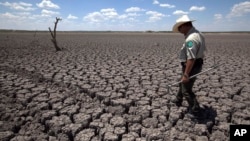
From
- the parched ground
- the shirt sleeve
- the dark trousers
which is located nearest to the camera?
the shirt sleeve

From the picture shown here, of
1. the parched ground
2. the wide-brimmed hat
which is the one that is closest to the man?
the wide-brimmed hat

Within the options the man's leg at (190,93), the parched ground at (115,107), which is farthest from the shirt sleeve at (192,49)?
the parched ground at (115,107)

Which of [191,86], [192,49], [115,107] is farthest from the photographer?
[115,107]

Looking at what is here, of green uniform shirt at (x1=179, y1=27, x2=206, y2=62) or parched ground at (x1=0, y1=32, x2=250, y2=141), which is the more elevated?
green uniform shirt at (x1=179, y1=27, x2=206, y2=62)

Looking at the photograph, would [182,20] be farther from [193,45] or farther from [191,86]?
[191,86]

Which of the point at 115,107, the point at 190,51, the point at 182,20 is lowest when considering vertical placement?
the point at 115,107

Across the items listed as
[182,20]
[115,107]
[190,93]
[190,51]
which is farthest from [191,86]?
[115,107]

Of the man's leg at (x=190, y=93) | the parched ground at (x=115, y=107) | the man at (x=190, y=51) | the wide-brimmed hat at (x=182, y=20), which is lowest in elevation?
the parched ground at (x=115, y=107)

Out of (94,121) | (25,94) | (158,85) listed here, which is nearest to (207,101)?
(158,85)

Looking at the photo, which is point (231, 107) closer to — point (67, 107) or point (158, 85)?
point (158, 85)

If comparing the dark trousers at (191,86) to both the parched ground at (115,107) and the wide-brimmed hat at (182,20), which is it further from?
the wide-brimmed hat at (182,20)

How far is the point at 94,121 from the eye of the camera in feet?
Result: 10.5

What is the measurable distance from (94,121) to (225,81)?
3661 mm

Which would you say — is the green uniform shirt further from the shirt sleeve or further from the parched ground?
the parched ground
